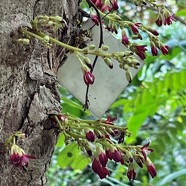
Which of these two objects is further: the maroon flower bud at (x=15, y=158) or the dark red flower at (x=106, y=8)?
the dark red flower at (x=106, y=8)

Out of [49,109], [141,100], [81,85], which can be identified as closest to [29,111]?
[49,109]

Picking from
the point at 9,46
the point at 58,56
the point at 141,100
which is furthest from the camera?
the point at 141,100

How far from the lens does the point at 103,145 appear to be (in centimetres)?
57

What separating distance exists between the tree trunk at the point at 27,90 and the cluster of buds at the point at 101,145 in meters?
0.02

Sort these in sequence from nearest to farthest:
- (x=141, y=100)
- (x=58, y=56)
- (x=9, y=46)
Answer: (x=9, y=46) < (x=58, y=56) < (x=141, y=100)

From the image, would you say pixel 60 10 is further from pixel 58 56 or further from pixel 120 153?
pixel 120 153

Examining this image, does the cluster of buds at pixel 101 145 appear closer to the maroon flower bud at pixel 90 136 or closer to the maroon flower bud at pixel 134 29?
the maroon flower bud at pixel 90 136

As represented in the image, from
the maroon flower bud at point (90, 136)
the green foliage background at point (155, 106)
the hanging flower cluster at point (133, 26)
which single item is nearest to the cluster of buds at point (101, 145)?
the maroon flower bud at point (90, 136)

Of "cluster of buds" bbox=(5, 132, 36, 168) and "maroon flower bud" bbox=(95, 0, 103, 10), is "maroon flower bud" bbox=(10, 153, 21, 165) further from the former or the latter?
"maroon flower bud" bbox=(95, 0, 103, 10)

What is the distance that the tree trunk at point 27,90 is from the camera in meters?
0.54

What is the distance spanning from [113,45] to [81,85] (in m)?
0.07

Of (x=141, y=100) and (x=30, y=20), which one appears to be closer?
(x=30, y=20)

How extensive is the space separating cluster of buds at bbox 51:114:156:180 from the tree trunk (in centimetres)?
2

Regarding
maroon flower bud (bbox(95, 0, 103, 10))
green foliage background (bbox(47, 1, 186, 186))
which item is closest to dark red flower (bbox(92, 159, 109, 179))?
maroon flower bud (bbox(95, 0, 103, 10))
